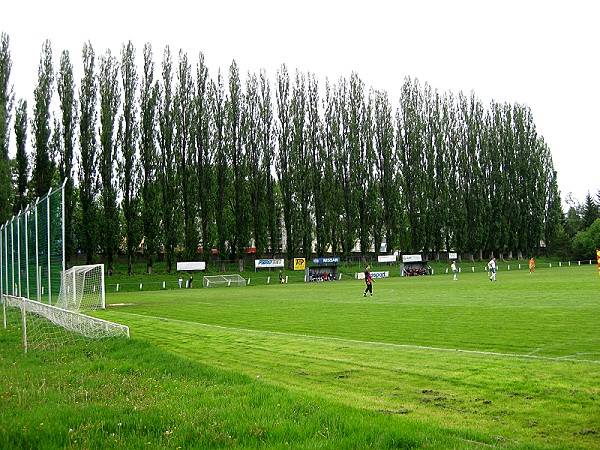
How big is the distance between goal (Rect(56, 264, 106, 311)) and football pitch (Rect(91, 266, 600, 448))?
179 inches

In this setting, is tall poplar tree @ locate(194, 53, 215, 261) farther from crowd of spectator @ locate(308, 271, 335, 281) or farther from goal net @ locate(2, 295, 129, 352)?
goal net @ locate(2, 295, 129, 352)

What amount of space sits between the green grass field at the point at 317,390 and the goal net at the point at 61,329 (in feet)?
1.96

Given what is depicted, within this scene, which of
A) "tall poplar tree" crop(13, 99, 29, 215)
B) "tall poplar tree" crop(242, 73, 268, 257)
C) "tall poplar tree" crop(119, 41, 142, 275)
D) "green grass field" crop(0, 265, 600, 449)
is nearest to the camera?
"green grass field" crop(0, 265, 600, 449)

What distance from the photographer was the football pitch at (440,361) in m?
6.66

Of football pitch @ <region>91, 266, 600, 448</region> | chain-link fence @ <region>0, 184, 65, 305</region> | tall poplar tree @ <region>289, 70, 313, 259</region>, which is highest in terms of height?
tall poplar tree @ <region>289, 70, 313, 259</region>

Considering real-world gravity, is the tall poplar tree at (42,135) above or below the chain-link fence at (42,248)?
above

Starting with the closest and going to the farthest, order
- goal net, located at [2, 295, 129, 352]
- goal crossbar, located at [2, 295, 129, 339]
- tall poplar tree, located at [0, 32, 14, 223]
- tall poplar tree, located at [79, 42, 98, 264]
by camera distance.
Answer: goal net, located at [2, 295, 129, 352], goal crossbar, located at [2, 295, 129, 339], tall poplar tree, located at [0, 32, 14, 223], tall poplar tree, located at [79, 42, 98, 264]

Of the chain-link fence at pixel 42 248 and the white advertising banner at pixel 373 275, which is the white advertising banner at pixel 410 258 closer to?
the white advertising banner at pixel 373 275

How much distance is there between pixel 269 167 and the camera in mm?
71750

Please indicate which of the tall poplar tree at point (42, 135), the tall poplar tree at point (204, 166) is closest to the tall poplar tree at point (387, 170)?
the tall poplar tree at point (204, 166)

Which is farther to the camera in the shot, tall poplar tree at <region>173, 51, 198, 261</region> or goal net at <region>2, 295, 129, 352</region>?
tall poplar tree at <region>173, 51, 198, 261</region>

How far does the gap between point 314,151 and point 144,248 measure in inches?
1059

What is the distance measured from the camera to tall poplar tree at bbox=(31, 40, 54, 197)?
54.9 metres

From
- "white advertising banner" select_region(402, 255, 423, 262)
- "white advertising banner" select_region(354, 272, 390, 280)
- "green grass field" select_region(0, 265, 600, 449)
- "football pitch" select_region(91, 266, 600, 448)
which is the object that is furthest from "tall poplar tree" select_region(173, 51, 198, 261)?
"green grass field" select_region(0, 265, 600, 449)
